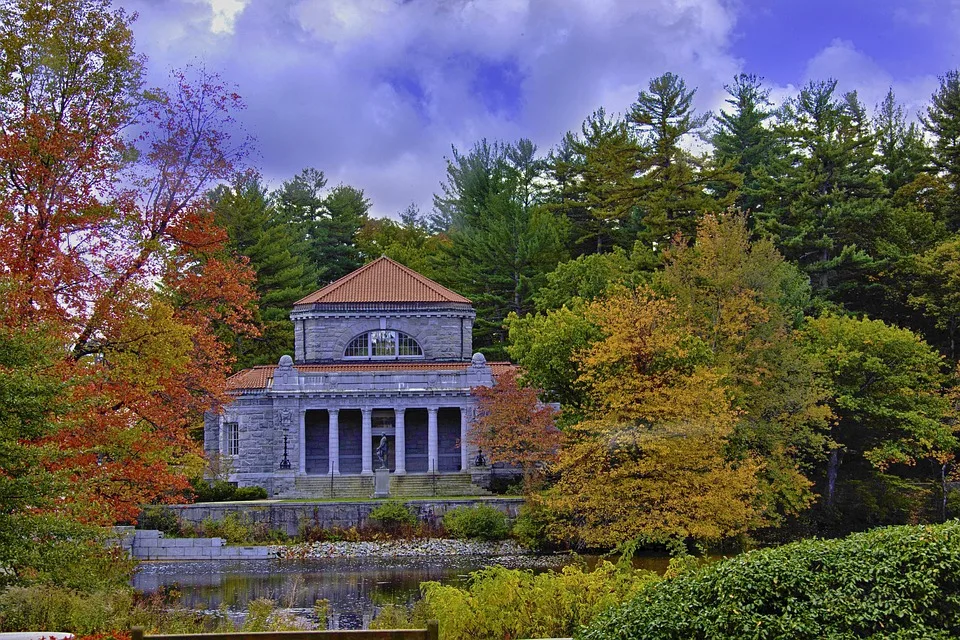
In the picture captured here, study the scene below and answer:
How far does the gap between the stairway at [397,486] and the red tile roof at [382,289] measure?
8.68m

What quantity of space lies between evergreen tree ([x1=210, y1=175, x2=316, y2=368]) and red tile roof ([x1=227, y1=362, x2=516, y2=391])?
25.5ft

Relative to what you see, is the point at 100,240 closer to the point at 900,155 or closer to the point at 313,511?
the point at 313,511

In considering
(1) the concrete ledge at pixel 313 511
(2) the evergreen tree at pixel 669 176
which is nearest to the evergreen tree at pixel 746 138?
(2) the evergreen tree at pixel 669 176

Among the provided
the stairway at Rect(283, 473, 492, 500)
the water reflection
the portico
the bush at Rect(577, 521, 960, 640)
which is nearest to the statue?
the portico

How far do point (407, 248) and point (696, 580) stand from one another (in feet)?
182

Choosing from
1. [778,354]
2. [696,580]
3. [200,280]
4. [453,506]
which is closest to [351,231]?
[453,506]

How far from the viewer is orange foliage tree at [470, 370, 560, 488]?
35000 mm

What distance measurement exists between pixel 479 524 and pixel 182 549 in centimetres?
997

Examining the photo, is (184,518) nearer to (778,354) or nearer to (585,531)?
(585,531)

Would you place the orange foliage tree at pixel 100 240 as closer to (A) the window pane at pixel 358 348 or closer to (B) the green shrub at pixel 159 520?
(B) the green shrub at pixel 159 520

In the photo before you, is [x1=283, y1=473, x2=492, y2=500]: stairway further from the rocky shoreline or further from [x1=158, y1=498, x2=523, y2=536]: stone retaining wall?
the rocky shoreline

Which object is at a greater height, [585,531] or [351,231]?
[351,231]

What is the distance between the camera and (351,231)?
70125 mm

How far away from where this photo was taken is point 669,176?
5066 cm
